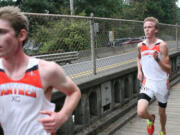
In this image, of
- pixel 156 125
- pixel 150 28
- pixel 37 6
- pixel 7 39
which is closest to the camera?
pixel 7 39

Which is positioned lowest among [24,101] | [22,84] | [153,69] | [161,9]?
[153,69]

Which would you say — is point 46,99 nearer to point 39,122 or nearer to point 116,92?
point 39,122

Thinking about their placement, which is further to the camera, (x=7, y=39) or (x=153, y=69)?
(x=153, y=69)

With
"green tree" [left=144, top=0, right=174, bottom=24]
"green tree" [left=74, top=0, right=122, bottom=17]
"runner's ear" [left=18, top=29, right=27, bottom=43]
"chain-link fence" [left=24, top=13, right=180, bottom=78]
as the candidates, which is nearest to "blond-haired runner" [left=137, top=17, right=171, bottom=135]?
"chain-link fence" [left=24, top=13, right=180, bottom=78]

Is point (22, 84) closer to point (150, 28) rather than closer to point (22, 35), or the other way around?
point (22, 35)

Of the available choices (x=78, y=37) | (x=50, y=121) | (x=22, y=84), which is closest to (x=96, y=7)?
(x=78, y=37)

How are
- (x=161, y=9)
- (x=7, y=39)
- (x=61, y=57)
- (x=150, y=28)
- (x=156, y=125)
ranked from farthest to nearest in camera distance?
1. (x=161, y=9)
2. (x=156, y=125)
3. (x=150, y=28)
4. (x=61, y=57)
5. (x=7, y=39)

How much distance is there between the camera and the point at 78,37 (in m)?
3.91

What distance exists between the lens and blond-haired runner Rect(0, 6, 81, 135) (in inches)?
59.9

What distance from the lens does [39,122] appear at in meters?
1.62

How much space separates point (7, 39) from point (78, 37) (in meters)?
2.46

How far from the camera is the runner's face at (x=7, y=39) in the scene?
1.49m

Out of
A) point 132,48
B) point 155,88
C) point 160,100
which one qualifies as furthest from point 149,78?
point 132,48

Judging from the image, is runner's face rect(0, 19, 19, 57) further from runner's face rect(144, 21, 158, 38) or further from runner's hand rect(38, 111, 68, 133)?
runner's face rect(144, 21, 158, 38)
